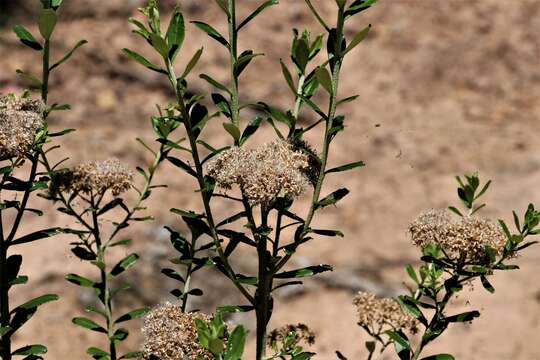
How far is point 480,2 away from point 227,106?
658cm

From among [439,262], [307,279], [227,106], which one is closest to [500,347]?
[307,279]

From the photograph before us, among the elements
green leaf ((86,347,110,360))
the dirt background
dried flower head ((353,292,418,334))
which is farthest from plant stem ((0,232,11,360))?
the dirt background

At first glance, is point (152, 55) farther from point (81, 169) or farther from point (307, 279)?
point (81, 169)

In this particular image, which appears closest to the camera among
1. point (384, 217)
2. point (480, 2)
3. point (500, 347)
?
point (500, 347)

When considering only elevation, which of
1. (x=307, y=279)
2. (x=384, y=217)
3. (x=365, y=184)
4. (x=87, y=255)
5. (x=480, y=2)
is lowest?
(x=87, y=255)

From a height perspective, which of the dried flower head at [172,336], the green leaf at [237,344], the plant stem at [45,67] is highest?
the plant stem at [45,67]

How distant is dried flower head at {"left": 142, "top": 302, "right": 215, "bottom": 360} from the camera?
1741 millimetres

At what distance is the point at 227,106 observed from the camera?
1944 mm

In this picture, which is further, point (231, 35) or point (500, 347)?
point (500, 347)

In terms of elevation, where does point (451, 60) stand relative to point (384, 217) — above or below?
above

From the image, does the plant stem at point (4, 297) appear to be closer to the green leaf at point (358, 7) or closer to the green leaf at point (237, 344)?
the green leaf at point (237, 344)

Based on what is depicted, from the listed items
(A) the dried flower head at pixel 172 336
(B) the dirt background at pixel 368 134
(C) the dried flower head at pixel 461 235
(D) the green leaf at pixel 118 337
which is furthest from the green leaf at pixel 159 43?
(B) the dirt background at pixel 368 134

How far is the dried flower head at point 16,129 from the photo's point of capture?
1780mm

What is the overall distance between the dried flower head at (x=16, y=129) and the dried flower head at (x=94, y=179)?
1.17 ft
